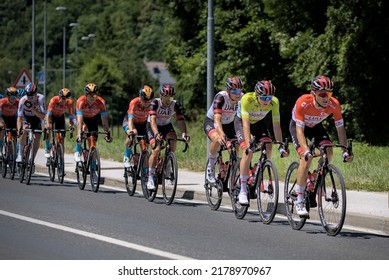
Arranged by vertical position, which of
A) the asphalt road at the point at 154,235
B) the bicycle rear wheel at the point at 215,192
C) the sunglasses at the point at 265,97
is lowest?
the asphalt road at the point at 154,235

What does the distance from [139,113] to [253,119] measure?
4.20 m

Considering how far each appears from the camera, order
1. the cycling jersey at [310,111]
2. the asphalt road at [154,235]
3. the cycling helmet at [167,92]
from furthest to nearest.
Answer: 1. the cycling helmet at [167,92]
2. the cycling jersey at [310,111]
3. the asphalt road at [154,235]

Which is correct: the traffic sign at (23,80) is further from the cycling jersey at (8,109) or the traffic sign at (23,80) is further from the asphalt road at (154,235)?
the asphalt road at (154,235)

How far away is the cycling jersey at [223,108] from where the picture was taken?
47.7ft

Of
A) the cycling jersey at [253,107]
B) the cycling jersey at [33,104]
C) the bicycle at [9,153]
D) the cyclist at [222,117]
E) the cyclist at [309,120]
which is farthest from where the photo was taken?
the bicycle at [9,153]

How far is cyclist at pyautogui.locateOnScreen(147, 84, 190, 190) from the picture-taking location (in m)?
15.9

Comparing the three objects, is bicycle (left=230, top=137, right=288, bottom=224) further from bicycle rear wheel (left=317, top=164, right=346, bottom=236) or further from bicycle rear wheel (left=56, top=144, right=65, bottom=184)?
bicycle rear wheel (left=56, top=144, right=65, bottom=184)

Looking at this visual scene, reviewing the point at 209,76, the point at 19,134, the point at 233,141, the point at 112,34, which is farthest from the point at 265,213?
the point at 112,34

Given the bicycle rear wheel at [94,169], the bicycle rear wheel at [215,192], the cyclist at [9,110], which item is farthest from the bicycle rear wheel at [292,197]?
the cyclist at [9,110]

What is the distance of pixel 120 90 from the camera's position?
73750 millimetres

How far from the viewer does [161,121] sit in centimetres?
1622

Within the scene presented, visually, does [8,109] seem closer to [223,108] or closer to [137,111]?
[137,111]

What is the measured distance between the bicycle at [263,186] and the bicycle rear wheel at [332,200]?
2.88ft

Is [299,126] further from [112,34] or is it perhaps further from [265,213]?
[112,34]
